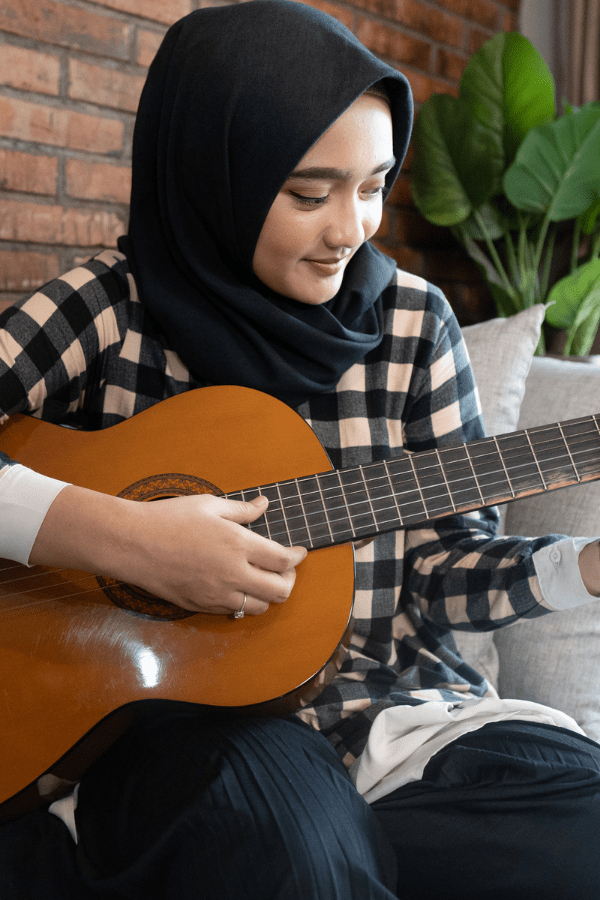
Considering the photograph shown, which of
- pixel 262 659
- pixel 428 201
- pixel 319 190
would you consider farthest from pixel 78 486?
pixel 428 201

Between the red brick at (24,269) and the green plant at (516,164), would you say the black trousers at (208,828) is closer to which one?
the red brick at (24,269)

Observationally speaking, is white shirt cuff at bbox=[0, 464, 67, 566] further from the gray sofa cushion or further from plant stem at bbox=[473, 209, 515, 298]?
plant stem at bbox=[473, 209, 515, 298]

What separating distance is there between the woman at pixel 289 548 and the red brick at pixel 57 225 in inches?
19.2

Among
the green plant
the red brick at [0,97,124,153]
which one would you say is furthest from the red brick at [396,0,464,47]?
the red brick at [0,97,124,153]

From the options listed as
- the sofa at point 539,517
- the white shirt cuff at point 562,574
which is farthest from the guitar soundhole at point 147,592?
the sofa at point 539,517

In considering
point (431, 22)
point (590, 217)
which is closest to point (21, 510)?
point (590, 217)

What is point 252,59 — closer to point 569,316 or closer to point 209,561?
point 209,561

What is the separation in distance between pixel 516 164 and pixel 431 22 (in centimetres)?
A: 66

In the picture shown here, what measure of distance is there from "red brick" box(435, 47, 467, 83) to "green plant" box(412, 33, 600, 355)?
33cm

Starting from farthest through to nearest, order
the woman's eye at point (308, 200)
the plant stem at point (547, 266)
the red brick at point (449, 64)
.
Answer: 1. the red brick at point (449, 64)
2. the plant stem at point (547, 266)
3. the woman's eye at point (308, 200)

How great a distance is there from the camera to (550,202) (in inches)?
69.8

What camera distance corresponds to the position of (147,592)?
0.85m

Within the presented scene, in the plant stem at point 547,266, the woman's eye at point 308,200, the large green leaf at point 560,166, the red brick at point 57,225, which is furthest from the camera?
the plant stem at point 547,266

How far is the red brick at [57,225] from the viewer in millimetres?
1376
